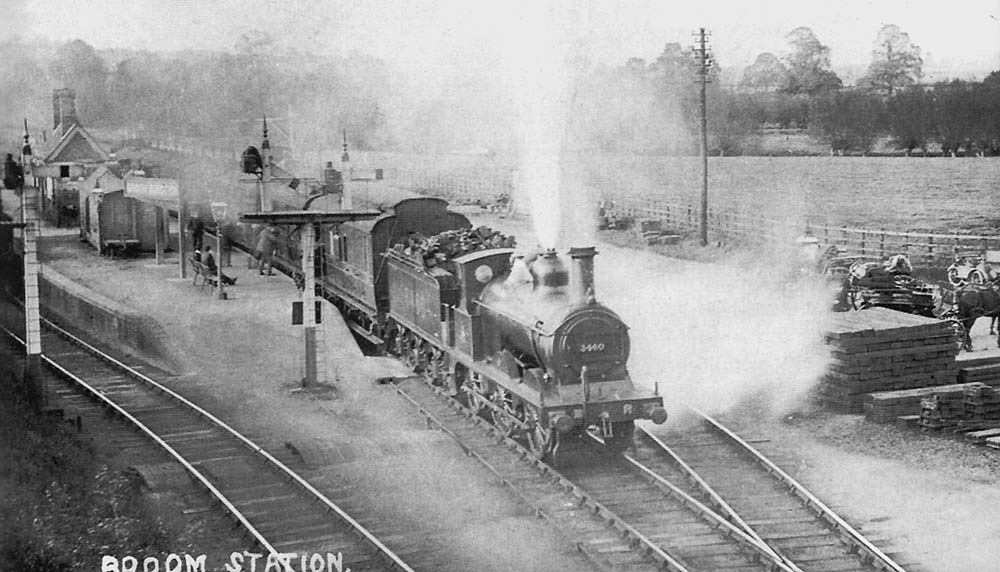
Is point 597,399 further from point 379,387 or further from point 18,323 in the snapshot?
point 18,323

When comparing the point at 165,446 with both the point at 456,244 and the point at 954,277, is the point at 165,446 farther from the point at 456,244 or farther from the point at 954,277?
the point at 954,277

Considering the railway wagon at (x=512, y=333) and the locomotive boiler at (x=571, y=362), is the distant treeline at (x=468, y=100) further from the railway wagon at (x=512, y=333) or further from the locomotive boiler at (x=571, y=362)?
the locomotive boiler at (x=571, y=362)

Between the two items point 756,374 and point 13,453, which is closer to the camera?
point 13,453

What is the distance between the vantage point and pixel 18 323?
9.02m

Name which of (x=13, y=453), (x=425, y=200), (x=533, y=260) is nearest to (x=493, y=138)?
(x=425, y=200)

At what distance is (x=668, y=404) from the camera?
995 cm

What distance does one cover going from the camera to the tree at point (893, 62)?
9.15m

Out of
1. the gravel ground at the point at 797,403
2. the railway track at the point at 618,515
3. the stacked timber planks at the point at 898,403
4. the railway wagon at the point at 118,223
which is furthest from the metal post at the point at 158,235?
the stacked timber planks at the point at 898,403

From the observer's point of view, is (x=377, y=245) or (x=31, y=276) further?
(x=377, y=245)

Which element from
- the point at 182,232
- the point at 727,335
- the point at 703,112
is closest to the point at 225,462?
the point at 182,232

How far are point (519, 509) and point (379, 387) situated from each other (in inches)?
129

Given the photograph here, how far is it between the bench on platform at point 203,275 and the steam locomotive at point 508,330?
1801mm

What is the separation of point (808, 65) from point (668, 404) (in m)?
3.48

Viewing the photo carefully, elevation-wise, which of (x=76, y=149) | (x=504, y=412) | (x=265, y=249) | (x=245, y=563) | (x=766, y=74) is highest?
(x=766, y=74)
